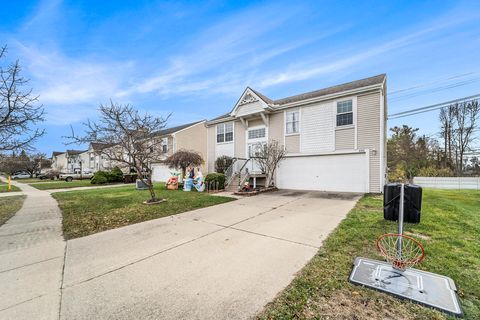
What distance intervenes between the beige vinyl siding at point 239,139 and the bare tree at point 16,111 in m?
11.4

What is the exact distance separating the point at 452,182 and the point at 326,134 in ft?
50.9

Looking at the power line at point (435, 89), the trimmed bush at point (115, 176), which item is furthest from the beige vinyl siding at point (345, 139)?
the trimmed bush at point (115, 176)

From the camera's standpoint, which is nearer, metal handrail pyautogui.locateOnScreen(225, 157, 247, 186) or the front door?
metal handrail pyautogui.locateOnScreen(225, 157, 247, 186)

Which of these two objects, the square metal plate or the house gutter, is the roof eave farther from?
the square metal plate

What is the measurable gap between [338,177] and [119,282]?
458 inches

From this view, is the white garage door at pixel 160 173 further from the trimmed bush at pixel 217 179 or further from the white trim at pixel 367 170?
the white trim at pixel 367 170

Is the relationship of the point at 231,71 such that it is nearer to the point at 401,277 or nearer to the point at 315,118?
the point at 315,118

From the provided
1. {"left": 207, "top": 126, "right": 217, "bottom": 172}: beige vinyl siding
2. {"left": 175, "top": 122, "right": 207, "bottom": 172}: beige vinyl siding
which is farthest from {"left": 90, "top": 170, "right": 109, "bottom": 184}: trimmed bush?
{"left": 207, "top": 126, "right": 217, "bottom": 172}: beige vinyl siding

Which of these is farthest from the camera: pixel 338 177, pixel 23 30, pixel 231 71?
pixel 231 71

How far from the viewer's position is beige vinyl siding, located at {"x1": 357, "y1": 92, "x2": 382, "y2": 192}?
1071 cm

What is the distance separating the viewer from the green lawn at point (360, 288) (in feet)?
7.23

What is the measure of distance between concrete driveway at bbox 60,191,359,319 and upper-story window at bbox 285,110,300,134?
8.41 metres

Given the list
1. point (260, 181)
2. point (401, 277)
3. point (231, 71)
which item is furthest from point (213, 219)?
point (231, 71)

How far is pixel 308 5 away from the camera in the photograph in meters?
9.59
